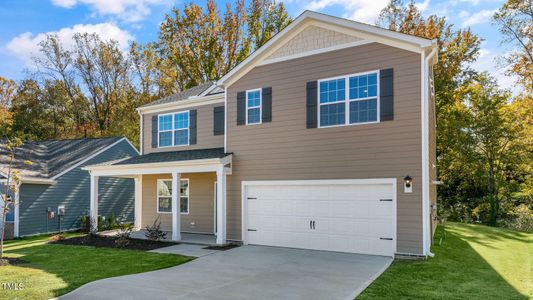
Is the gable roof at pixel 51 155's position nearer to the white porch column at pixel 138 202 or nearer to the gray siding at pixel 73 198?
the gray siding at pixel 73 198

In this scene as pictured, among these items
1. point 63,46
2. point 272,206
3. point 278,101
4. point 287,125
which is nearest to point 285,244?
point 272,206

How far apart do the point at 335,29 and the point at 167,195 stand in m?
9.37

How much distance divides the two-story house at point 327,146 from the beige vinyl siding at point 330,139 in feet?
0.09

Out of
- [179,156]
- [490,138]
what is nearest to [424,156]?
[179,156]

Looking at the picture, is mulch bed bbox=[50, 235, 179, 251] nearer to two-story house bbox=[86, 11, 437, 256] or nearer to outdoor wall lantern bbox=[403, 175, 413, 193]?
two-story house bbox=[86, 11, 437, 256]

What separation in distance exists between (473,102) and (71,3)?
20953 mm

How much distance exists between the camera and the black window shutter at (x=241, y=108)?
41.9ft

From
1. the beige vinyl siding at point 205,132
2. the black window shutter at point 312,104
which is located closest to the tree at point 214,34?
the beige vinyl siding at point 205,132

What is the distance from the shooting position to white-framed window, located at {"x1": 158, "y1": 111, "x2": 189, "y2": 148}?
1566 centimetres

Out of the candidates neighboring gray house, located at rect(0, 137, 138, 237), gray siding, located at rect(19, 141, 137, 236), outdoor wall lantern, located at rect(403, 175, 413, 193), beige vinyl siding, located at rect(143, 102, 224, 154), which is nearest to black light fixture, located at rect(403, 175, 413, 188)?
outdoor wall lantern, located at rect(403, 175, 413, 193)

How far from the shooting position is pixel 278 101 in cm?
1206

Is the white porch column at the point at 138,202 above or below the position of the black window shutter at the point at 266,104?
below

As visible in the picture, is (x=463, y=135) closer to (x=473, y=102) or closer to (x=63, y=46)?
(x=473, y=102)

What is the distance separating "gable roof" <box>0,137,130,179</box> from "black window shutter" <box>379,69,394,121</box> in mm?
13832
